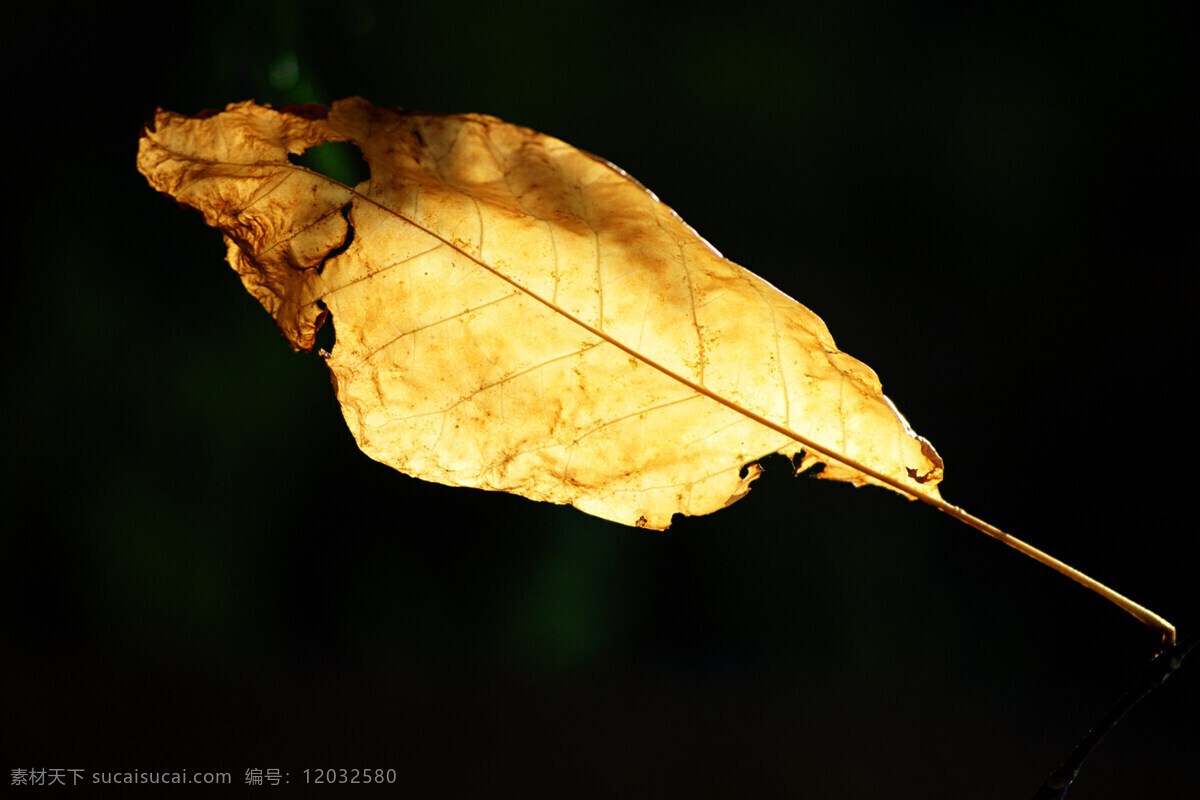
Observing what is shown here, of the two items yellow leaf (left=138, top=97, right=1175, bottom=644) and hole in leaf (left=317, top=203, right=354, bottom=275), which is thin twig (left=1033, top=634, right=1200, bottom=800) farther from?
hole in leaf (left=317, top=203, right=354, bottom=275)

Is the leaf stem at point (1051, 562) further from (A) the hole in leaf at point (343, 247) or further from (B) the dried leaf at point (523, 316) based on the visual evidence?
(A) the hole in leaf at point (343, 247)

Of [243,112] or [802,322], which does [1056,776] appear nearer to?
[802,322]

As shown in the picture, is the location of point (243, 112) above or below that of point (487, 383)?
above

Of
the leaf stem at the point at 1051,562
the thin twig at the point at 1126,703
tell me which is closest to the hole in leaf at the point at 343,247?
the leaf stem at the point at 1051,562

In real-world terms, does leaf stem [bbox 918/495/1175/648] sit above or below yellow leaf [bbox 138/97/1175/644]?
below

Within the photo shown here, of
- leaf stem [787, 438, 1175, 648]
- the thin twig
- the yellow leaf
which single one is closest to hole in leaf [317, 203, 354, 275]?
the yellow leaf

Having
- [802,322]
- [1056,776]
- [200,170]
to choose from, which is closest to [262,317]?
[200,170]

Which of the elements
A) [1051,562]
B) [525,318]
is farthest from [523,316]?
[1051,562]
